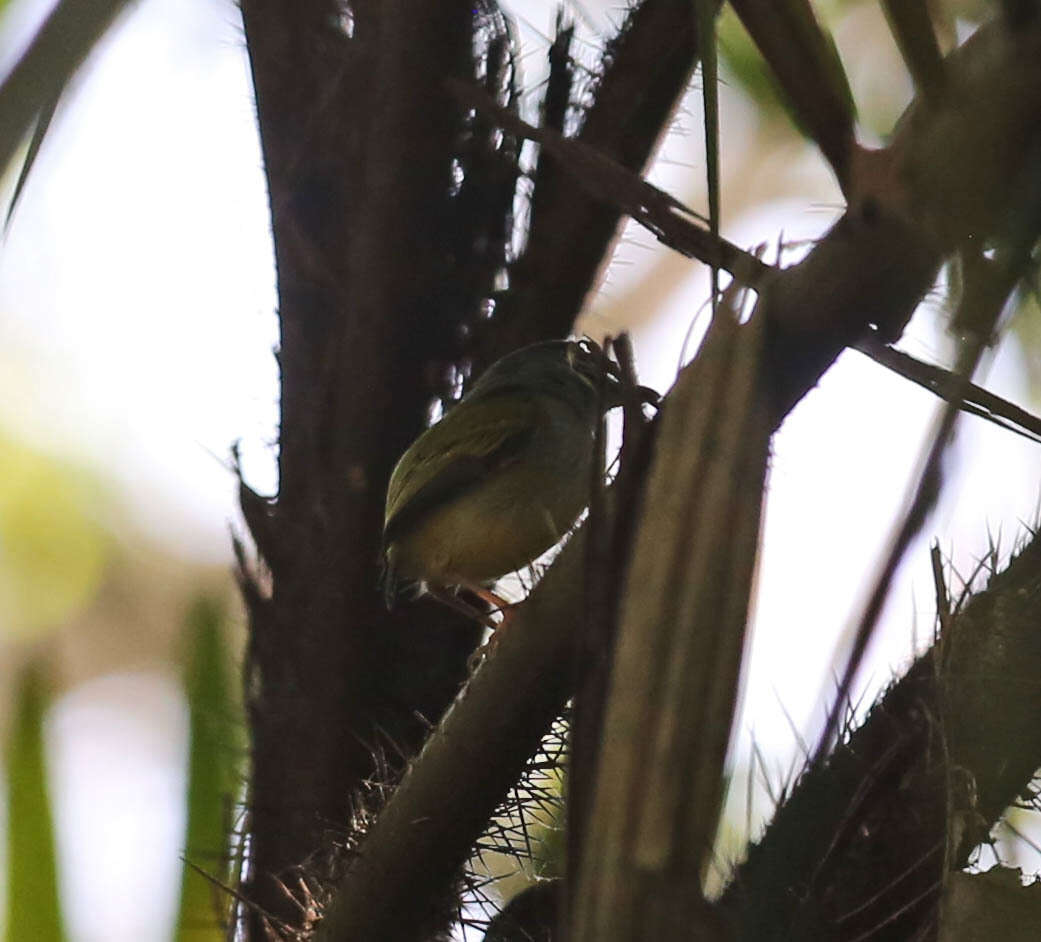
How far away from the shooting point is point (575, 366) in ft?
11.8

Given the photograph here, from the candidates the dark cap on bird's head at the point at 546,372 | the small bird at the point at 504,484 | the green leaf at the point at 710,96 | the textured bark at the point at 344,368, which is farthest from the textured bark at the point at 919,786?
the small bird at the point at 504,484

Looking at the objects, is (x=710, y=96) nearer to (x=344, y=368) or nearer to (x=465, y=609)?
(x=344, y=368)

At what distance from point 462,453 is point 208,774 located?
1.31 metres

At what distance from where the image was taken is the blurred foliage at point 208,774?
7.79 feet

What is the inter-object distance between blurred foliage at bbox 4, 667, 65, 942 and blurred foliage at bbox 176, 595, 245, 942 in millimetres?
218

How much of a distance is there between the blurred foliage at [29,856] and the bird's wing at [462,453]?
1.03m

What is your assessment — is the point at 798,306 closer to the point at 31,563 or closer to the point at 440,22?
the point at 440,22

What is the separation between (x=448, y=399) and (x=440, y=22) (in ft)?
2.46

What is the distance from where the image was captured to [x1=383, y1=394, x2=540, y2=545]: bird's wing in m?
3.26

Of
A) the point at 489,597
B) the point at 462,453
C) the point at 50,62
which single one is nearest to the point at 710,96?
the point at 50,62

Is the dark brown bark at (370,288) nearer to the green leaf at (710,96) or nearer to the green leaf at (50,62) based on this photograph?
the green leaf at (710,96)

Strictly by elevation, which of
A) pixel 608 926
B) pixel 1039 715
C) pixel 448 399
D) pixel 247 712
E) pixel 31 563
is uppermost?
pixel 31 563

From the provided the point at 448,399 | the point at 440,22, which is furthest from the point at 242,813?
the point at 440,22

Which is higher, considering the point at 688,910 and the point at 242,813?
the point at 242,813
